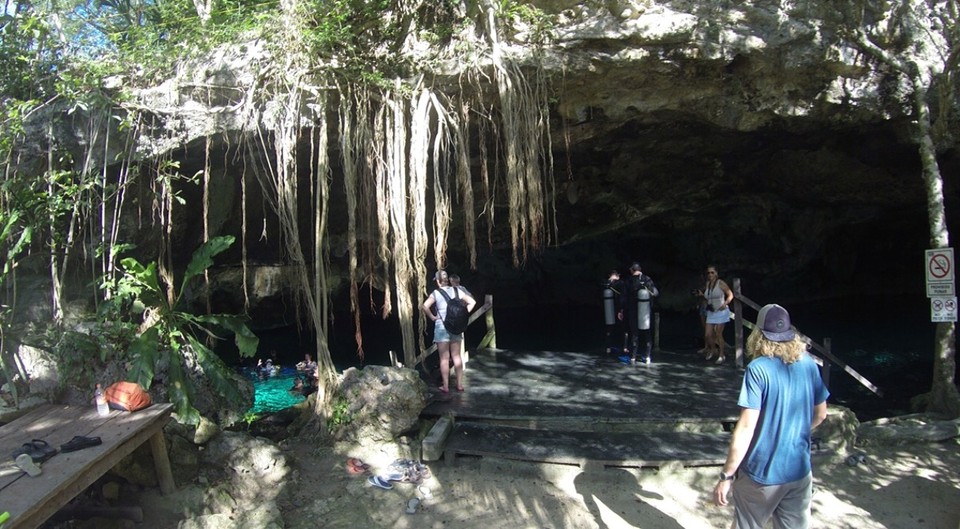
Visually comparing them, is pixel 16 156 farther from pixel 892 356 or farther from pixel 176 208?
pixel 892 356

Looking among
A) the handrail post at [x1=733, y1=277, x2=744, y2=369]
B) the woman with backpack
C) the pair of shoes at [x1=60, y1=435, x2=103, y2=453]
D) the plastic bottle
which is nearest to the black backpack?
the woman with backpack

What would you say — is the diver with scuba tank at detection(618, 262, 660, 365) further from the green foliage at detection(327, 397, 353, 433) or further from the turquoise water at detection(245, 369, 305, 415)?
the turquoise water at detection(245, 369, 305, 415)

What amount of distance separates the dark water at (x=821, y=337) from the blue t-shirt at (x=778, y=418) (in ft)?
18.1

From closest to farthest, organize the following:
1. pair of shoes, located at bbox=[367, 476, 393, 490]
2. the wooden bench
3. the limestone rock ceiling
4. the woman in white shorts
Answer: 1. the wooden bench
2. pair of shoes, located at bbox=[367, 476, 393, 490]
3. the limestone rock ceiling
4. the woman in white shorts

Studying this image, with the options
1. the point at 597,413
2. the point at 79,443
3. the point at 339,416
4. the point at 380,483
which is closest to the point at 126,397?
the point at 79,443

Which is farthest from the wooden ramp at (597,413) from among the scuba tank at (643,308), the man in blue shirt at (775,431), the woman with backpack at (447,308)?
the man in blue shirt at (775,431)

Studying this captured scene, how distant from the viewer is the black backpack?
6.07m

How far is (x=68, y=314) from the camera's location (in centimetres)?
685

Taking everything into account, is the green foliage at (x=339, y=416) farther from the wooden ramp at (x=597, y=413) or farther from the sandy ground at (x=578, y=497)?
the wooden ramp at (x=597, y=413)

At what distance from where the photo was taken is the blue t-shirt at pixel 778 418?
2.81m

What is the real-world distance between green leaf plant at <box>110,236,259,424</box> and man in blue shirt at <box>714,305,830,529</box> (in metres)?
4.59

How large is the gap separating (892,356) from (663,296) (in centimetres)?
745

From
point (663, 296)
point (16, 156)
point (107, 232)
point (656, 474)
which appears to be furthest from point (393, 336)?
point (656, 474)

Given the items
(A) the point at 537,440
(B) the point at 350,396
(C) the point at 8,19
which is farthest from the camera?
(C) the point at 8,19
